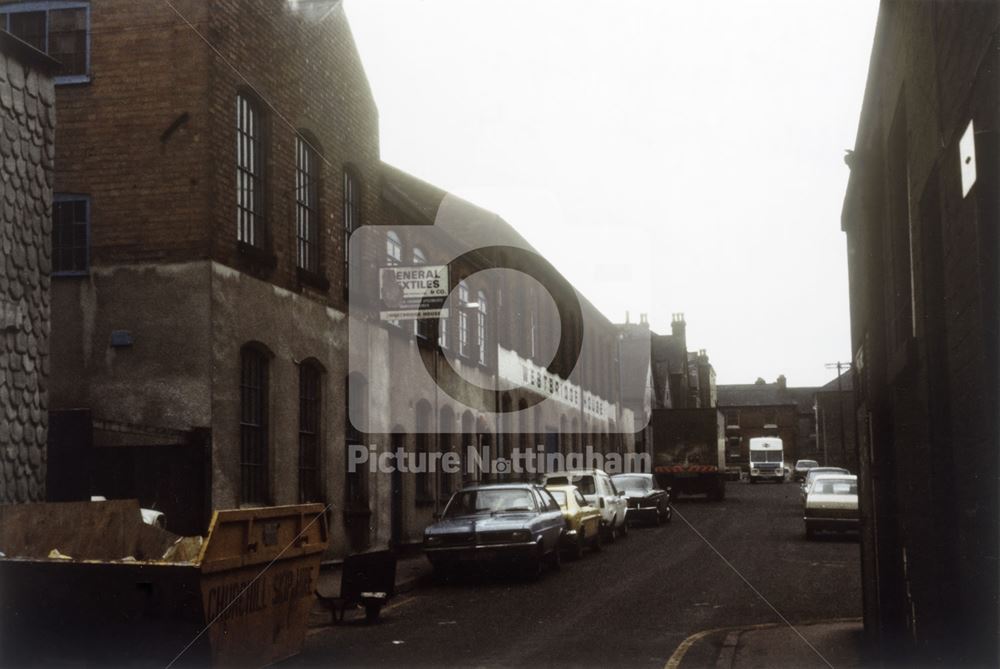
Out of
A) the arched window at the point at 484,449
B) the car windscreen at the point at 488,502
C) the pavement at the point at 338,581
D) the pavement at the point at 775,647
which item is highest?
the arched window at the point at 484,449

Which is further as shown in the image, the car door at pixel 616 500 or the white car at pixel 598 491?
the car door at pixel 616 500

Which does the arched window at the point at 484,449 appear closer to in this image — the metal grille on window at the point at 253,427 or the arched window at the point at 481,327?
the arched window at the point at 481,327

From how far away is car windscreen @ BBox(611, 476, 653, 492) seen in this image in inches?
1259

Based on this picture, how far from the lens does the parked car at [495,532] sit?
17344mm

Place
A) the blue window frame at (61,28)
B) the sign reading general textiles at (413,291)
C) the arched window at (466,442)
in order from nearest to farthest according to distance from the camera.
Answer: the blue window frame at (61,28) < the sign reading general textiles at (413,291) < the arched window at (466,442)

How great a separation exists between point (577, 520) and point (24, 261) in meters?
12.6

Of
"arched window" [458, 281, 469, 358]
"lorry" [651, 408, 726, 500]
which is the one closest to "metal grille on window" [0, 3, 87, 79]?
"arched window" [458, 281, 469, 358]

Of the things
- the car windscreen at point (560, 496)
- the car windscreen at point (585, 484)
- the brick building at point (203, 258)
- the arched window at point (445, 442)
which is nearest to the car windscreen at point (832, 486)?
the car windscreen at point (585, 484)

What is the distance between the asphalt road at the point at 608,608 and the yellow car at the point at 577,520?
14.7 inches

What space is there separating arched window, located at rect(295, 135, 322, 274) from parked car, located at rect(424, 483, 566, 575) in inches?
198

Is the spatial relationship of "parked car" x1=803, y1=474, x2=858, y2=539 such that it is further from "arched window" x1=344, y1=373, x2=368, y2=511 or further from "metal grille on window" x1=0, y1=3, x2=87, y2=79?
"metal grille on window" x1=0, y1=3, x2=87, y2=79

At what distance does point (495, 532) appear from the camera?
17.4 meters

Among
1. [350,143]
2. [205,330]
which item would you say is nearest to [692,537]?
[350,143]

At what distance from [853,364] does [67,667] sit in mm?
6888
